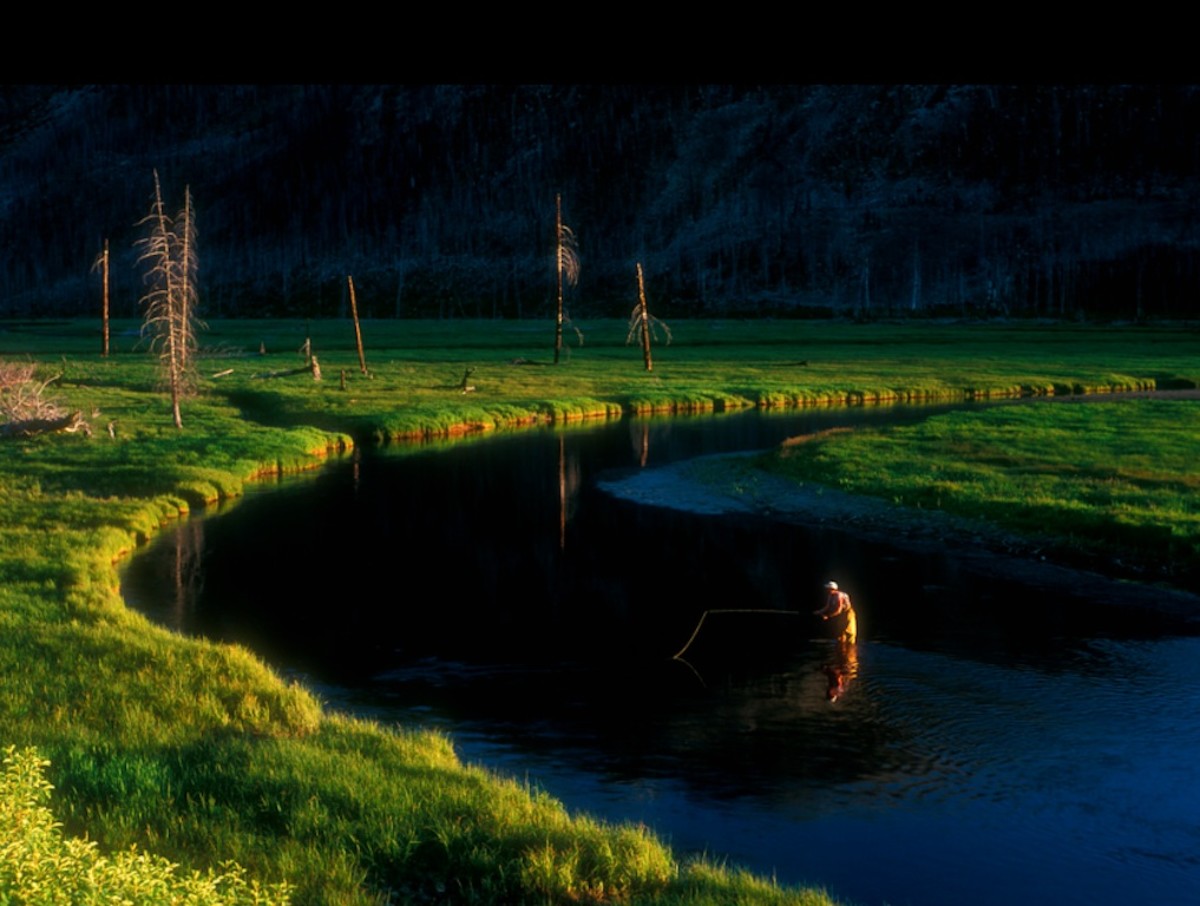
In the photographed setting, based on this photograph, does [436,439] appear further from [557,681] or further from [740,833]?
[740,833]

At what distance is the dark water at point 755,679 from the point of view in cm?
1527

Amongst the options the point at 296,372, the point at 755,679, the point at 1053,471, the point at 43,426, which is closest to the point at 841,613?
the point at 755,679

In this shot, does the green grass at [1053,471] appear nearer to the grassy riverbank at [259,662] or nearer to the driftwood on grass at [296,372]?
the grassy riverbank at [259,662]

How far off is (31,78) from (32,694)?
16.6 m

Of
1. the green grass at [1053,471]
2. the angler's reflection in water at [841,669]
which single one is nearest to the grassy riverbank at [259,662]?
the green grass at [1053,471]

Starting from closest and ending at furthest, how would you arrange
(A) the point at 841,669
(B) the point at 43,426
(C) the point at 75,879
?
1. (C) the point at 75,879
2. (A) the point at 841,669
3. (B) the point at 43,426

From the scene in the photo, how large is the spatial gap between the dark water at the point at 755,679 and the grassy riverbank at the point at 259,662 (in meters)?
1.99

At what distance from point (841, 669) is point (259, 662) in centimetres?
963

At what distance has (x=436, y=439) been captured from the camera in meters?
55.6

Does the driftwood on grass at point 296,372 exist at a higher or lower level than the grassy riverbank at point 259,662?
higher

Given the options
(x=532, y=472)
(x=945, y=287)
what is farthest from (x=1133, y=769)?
(x=945, y=287)

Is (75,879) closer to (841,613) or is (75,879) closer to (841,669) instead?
(841,669)

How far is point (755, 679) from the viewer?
2202 cm

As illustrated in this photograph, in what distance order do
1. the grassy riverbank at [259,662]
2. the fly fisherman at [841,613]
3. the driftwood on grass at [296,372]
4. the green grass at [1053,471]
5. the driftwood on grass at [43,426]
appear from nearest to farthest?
1. the grassy riverbank at [259,662]
2. the fly fisherman at [841,613]
3. the green grass at [1053,471]
4. the driftwood on grass at [43,426]
5. the driftwood on grass at [296,372]
